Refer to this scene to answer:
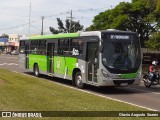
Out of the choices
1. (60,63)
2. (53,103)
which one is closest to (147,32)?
(60,63)

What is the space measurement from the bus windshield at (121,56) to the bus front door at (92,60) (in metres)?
0.59

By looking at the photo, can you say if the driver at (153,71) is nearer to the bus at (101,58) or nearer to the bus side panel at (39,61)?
the bus at (101,58)

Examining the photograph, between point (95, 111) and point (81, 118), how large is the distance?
4.54 ft

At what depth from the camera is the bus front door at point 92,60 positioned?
17.2m

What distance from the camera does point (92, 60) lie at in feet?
57.5

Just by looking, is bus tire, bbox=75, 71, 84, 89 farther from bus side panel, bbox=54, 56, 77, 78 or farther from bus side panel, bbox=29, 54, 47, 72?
bus side panel, bbox=29, 54, 47, 72

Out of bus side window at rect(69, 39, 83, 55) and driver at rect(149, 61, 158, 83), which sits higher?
bus side window at rect(69, 39, 83, 55)

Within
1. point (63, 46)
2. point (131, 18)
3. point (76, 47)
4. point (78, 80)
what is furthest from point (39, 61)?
point (131, 18)

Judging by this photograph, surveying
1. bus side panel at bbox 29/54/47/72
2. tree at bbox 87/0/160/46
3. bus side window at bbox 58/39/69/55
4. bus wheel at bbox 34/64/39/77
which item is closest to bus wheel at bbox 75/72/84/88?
bus side window at bbox 58/39/69/55

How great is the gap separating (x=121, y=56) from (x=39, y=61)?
8938 millimetres

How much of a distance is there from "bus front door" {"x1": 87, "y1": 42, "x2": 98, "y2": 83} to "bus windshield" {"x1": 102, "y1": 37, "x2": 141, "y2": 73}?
59 centimetres

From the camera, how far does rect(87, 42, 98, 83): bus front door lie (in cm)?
1716

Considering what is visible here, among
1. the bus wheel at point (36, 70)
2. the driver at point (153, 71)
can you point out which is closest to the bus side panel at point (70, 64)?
the driver at point (153, 71)

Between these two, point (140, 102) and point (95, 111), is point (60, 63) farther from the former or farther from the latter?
point (95, 111)
